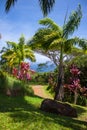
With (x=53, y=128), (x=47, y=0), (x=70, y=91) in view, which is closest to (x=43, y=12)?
(x=47, y=0)

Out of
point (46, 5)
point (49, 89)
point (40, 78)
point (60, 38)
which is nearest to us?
point (46, 5)

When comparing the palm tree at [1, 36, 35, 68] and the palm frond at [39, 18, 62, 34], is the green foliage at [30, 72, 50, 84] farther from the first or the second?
the palm frond at [39, 18, 62, 34]

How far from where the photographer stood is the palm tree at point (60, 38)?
2773 cm

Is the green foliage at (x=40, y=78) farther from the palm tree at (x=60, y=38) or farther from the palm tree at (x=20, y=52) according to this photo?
the palm tree at (x=60, y=38)

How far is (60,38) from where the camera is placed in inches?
1121

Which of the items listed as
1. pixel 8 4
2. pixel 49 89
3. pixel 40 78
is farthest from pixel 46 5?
pixel 40 78

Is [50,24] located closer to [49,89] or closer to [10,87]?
[10,87]

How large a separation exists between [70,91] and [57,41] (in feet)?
28.2

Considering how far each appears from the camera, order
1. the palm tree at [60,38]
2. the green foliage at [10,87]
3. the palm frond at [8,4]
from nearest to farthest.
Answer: the palm frond at [8,4] → the green foliage at [10,87] → the palm tree at [60,38]

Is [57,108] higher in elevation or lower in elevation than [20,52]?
lower

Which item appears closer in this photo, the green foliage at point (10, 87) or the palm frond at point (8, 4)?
the palm frond at point (8, 4)

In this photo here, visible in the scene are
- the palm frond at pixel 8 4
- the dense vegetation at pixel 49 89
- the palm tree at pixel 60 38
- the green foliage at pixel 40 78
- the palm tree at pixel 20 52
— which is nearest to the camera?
the dense vegetation at pixel 49 89

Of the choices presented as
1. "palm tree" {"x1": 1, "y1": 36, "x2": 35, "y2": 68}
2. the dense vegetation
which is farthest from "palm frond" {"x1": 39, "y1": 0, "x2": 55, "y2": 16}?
"palm tree" {"x1": 1, "y1": 36, "x2": 35, "y2": 68}

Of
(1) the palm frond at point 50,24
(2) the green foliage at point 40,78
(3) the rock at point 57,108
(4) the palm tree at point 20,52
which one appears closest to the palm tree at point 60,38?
(1) the palm frond at point 50,24
